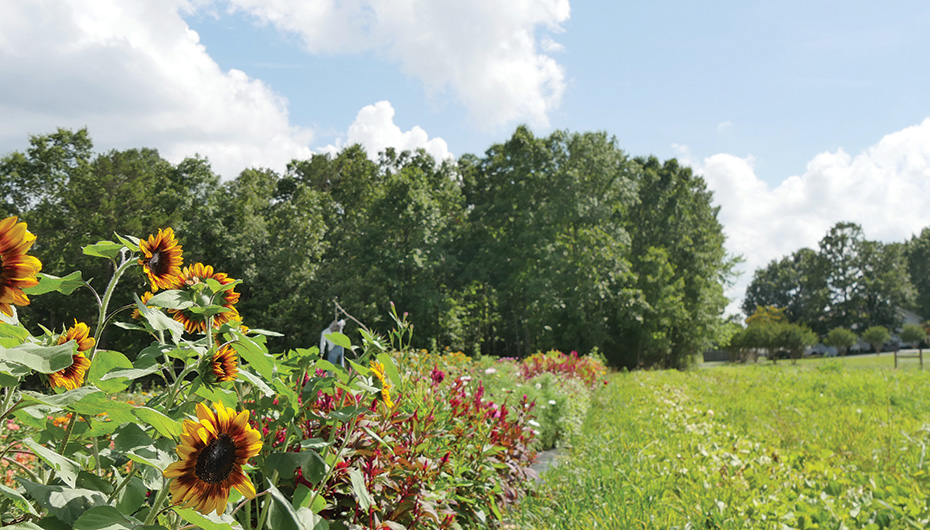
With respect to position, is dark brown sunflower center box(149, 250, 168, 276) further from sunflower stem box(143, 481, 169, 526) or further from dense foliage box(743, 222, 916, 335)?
dense foliage box(743, 222, 916, 335)

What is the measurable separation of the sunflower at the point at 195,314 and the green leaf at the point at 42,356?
0.50m

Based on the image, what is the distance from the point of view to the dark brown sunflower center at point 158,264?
134 cm

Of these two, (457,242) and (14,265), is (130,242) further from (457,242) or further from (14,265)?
(457,242)

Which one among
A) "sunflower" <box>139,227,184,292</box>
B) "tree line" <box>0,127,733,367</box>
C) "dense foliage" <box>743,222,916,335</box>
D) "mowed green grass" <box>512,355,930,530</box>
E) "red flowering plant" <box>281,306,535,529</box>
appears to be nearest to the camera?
"sunflower" <box>139,227,184,292</box>

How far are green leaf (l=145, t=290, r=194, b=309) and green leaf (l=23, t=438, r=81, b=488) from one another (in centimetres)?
29

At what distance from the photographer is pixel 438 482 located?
2490mm

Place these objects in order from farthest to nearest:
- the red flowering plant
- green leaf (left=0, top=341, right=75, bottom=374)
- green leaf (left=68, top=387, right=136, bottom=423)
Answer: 1. the red flowering plant
2. green leaf (left=68, top=387, right=136, bottom=423)
3. green leaf (left=0, top=341, right=75, bottom=374)

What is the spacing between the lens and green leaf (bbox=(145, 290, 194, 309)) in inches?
43.3

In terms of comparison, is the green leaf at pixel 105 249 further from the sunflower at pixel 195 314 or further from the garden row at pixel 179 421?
the sunflower at pixel 195 314

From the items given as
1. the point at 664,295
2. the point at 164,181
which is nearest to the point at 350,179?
the point at 164,181

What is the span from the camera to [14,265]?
917mm

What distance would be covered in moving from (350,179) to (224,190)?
17.4 feet

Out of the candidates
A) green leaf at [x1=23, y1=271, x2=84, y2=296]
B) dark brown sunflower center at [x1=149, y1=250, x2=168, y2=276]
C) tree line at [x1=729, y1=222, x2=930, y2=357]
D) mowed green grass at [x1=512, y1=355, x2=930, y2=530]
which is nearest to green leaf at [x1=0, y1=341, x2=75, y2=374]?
green leaf at [x1=23, y1=271, x2=84, y2=296]

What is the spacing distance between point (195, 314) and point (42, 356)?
600mm
